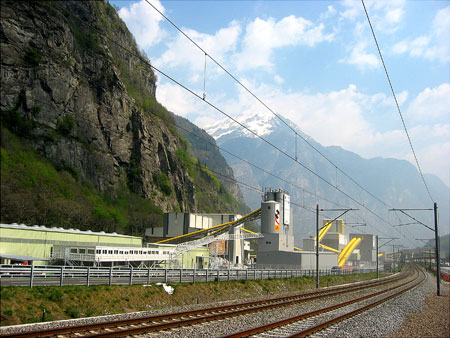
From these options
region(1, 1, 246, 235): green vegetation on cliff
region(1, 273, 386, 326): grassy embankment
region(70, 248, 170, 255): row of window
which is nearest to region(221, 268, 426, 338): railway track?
region(1, 273, 386, 326): grassy embankment

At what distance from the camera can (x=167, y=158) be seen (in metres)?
164

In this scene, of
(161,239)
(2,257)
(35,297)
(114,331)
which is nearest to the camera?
(114,331)

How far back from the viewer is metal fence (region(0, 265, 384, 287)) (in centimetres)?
2631

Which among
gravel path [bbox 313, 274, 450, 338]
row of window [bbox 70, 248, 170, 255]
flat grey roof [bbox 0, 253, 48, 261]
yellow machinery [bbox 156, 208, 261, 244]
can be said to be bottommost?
gravel path [bbox 313, 274, 450, 338]

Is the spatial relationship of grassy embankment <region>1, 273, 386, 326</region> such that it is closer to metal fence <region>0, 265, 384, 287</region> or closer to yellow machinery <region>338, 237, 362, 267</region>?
metal fence <region>0, 265, 384, 287</region>

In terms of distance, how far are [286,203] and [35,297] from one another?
90.8m

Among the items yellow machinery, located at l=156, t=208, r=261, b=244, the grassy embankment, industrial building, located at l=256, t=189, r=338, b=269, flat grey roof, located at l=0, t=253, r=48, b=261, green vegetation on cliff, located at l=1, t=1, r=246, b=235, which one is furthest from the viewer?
yellow machinery, located at l=156, t=208, r=261, b=244

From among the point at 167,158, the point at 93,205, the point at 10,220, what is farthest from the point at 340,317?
the point at 167,158

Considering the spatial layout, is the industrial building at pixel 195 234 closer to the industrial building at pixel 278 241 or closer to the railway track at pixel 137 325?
the industrial building at pixel 278 241

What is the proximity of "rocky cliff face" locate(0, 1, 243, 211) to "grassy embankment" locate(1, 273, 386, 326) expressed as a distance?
8008 cm

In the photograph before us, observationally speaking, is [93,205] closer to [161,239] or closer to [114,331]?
[161,239]

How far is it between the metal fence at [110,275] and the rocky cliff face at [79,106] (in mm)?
73820

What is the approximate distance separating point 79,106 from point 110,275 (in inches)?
4403

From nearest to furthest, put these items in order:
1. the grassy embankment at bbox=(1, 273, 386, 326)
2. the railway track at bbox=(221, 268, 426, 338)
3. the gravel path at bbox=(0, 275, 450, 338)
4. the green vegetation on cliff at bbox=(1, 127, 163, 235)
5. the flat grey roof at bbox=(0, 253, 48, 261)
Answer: the railway track at bbox=(221, 268, 426, 338)
the gravel path at bbox=(0, 275, 450, 338)
the grassy embankment at bbox=(1, 273, 386, 326)
the flat grey roof at bbox=(0, 253, 48, 261)
the green vegetation on cliff at bbox=(1, 127, 163, 235)
